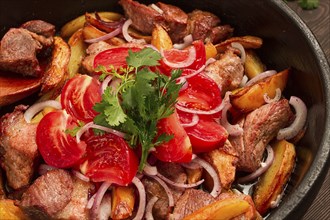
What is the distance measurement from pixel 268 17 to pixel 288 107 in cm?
68

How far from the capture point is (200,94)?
133 inches

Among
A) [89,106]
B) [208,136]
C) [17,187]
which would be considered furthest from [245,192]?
[17,187]

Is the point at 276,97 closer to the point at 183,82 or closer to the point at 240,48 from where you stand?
the point at 240,48

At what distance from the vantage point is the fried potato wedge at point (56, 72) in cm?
351

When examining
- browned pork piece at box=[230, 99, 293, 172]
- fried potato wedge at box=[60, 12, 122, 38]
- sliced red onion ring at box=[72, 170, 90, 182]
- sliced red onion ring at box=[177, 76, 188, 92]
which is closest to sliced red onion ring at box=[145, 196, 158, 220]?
sliced red onion ring at box=[72, 170, 90, 182]

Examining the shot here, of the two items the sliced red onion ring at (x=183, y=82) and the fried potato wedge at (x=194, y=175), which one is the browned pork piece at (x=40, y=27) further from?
the fried potato wedge at (x=194, y=175)

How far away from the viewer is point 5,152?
3.25m

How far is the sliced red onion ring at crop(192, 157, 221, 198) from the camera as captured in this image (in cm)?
310

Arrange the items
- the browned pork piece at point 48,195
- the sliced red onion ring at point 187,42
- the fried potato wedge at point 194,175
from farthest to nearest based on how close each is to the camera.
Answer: the sliced red onion ring at point 187,42
the fried potato wedge at point 194,175
the browned pork piece at point 48,195

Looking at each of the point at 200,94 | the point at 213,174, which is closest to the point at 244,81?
the point at 200,94

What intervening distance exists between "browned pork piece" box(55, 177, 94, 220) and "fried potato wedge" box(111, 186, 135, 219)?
14 cm

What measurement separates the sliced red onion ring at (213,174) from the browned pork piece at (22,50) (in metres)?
1.22

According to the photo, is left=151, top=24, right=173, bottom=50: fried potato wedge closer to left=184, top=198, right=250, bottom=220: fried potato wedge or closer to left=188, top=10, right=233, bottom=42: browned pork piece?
left=188, top=10, right=233, bottom=42: browned pork piece

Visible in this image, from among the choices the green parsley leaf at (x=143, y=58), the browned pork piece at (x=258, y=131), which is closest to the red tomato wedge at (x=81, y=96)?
the green parsley leaf at (x=143, y=58)
